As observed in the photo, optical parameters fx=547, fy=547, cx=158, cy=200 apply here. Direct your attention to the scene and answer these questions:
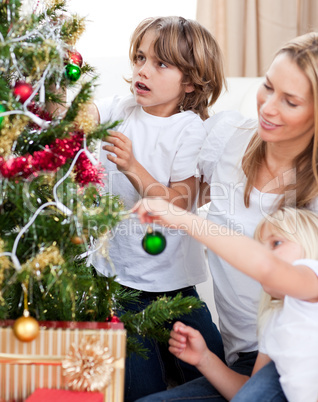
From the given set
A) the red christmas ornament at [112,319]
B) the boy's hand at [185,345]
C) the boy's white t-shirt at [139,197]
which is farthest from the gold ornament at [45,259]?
the boy's white t-shirt at [139,197]

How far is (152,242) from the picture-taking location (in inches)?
34.9

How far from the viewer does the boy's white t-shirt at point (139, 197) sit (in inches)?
51.9

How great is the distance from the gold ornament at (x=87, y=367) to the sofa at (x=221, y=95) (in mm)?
1173

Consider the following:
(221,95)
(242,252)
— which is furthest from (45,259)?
(221,95)

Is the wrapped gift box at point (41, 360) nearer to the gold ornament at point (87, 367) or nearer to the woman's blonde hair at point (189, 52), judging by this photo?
the gold ornament at point (87, 367)

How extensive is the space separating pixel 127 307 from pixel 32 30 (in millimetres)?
702

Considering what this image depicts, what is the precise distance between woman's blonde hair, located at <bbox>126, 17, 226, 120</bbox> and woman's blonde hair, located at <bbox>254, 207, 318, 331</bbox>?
454 millimetres

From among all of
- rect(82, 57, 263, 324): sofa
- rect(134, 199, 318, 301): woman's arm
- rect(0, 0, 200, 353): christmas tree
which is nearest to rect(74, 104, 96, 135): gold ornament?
rect(0, 0, 200, 353): christmas tree

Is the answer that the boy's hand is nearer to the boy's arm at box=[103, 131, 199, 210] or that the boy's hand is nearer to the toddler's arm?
the toddler's arm

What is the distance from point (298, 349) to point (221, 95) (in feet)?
5.07

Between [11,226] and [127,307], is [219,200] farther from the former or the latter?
[11,226]

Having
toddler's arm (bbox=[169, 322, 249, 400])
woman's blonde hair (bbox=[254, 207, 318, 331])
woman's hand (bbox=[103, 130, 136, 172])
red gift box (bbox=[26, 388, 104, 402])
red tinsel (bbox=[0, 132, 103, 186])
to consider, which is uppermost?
red tinsel (bbox=[0, 132, 103, 186])

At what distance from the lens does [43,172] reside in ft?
2.86

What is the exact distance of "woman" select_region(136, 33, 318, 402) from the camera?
1076 mm
